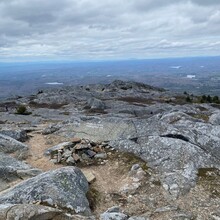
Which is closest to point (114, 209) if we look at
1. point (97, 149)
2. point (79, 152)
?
point (79, 152)

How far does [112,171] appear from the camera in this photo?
19125 millimetres

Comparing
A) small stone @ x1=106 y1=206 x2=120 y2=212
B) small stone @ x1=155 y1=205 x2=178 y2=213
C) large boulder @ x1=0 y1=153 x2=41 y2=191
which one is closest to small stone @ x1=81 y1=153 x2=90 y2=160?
large boulder @ x1=0 y1=153 x2=41 y2=191

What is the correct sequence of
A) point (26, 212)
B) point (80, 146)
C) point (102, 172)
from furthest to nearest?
point (80, 146)
point (102, 172)
point (26, 212)

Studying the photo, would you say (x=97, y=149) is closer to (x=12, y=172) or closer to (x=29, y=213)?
(x=12, y=172)

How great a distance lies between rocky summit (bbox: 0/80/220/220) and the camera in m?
14.1

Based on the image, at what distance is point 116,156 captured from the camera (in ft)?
68.4

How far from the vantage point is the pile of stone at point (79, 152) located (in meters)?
20.5

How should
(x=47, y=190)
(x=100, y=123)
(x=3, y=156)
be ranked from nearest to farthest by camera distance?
(x=47, y=190), (x=3, y=156), (x=100, y=123)

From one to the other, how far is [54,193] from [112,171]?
548cm

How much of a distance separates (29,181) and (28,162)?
5877 millimetres

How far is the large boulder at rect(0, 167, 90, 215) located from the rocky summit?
0.04 meters

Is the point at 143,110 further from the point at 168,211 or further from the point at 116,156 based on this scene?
the point at 168,211

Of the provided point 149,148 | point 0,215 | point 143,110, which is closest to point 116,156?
point 149,148

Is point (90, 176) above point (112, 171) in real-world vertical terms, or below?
above
